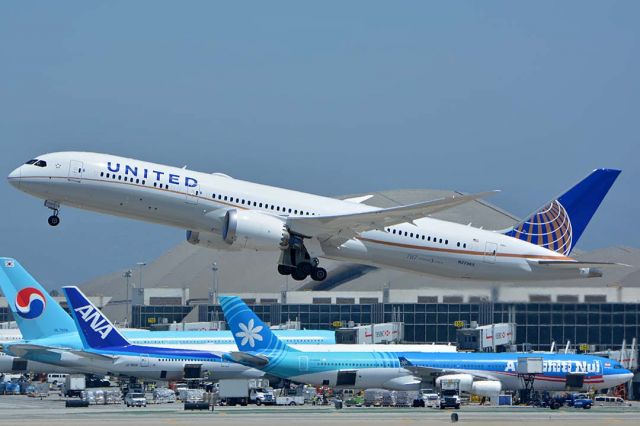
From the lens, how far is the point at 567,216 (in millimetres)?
67875

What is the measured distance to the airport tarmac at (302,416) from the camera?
5750 cm

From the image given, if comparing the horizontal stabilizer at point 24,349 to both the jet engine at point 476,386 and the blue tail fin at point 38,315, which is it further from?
the jet engine at point 476,386

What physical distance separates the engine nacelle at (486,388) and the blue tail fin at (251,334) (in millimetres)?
11866

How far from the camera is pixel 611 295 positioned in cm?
9231

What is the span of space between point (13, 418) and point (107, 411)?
7845 mm

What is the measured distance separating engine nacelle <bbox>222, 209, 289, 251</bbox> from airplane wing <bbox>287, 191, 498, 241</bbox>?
0.90 m

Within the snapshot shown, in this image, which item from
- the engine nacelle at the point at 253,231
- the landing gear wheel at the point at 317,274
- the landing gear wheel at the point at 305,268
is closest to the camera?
the engine nacelle at the point at 253,231

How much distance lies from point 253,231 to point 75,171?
8433mm

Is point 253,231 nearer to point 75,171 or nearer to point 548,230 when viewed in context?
point 75,171

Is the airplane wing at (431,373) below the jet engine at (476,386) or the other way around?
the other way around

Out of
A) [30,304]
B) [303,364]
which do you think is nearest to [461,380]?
[303,364]

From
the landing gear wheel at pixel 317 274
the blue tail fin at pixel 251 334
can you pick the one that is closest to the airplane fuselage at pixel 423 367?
the blue tail fin at pixel 251 334

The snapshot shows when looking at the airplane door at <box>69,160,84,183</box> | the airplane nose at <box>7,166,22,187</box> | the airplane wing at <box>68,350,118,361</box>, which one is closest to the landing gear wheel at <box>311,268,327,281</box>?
the airplane door at <box>69,160,84,183</box>

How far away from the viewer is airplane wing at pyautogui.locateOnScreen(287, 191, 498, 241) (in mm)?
56344
